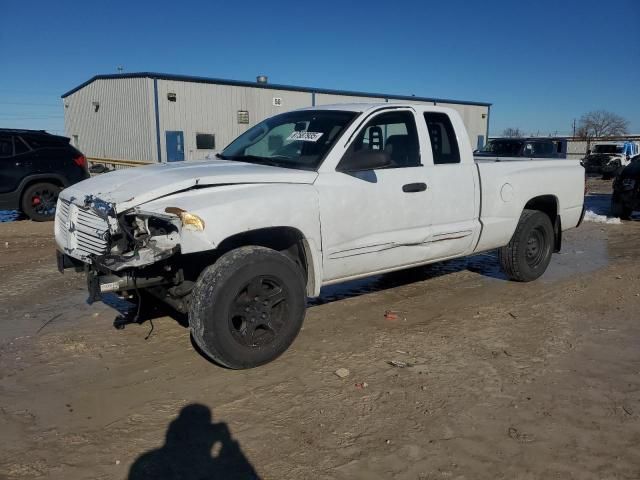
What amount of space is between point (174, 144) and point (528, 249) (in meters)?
18.8

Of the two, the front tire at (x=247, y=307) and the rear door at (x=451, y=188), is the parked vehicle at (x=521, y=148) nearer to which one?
the rear door at (x=451, y=188)

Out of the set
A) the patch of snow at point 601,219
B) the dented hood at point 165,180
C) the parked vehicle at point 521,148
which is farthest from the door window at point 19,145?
the patch of snow at point 601,219

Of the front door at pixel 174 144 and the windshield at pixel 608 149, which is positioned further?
the windshield at pixel 608 149

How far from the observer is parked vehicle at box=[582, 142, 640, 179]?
26.1m

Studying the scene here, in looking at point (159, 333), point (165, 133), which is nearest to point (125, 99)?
point (165, 133)

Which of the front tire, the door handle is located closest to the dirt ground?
the front tire

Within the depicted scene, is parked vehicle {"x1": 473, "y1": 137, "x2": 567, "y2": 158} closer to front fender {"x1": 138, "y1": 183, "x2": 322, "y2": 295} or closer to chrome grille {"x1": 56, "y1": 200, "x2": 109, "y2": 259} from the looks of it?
front fender {"x1": 138, "y1": 183, "x2": 322, "y2": 295}

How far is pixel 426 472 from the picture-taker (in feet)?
9.07

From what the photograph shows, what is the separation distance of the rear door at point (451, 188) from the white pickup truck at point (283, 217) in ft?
0.05

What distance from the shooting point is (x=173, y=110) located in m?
22.5

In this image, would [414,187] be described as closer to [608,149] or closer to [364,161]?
[364,161]

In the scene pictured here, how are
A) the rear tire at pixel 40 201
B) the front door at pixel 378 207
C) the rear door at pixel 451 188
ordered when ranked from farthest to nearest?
the rear tire at pixel 40 201 → the rear door at pixel 451 188 → the front door at pixel 378 207

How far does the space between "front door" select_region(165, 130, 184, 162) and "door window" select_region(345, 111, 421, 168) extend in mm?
18709

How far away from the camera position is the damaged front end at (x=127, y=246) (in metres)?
3.51
